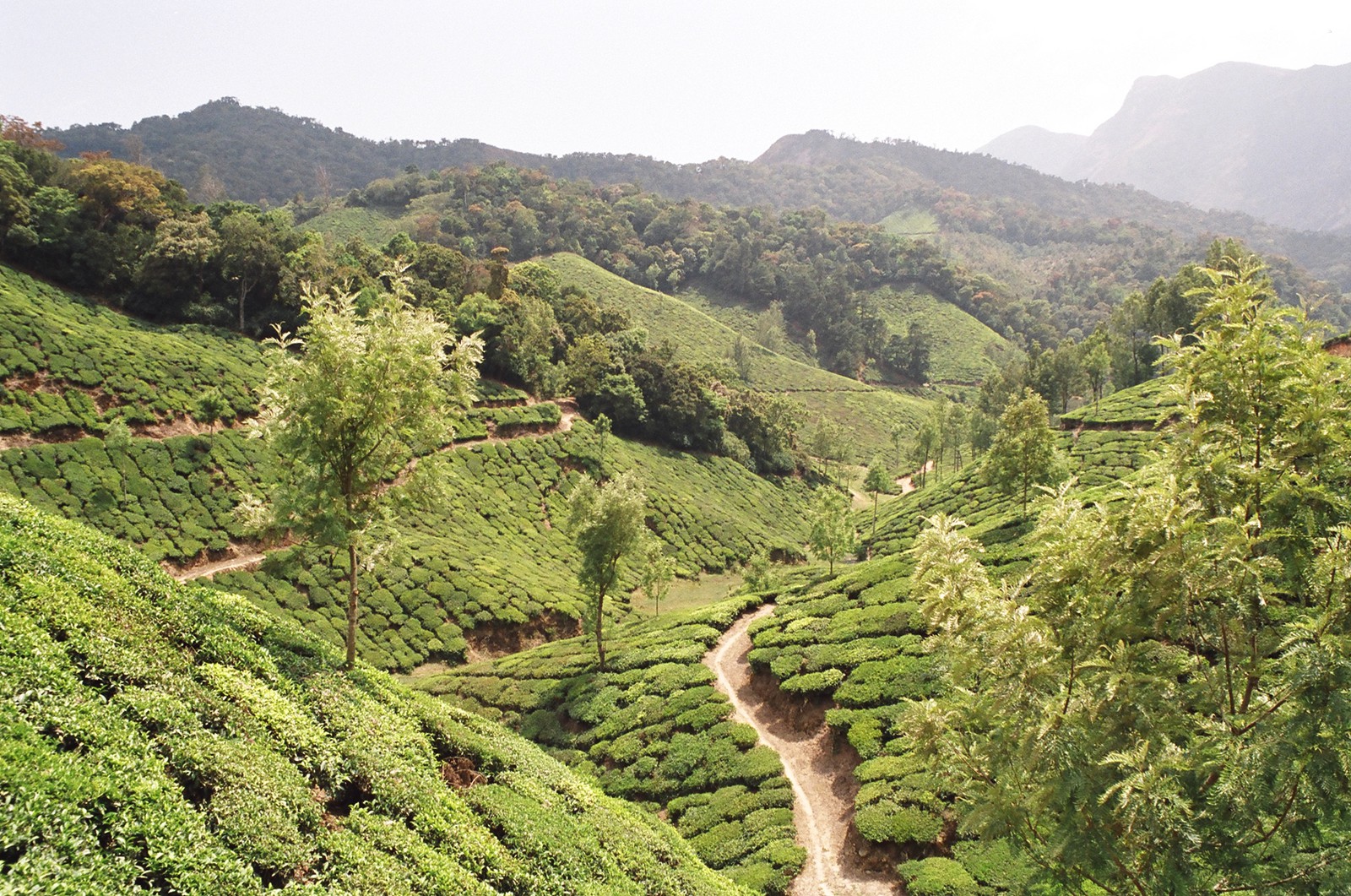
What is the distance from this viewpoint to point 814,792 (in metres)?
18.8

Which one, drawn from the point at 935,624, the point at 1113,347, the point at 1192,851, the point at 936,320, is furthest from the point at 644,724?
the point at 936,320

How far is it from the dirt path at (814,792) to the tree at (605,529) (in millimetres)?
5716

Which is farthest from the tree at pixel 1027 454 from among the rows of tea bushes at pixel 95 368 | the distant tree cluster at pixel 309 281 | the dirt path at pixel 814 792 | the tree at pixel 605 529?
the rows of tea bushes at pixel 95 368

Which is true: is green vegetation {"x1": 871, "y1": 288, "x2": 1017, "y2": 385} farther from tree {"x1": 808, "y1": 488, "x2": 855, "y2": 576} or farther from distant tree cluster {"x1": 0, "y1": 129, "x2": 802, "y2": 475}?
tree {"x1": 808, "y1": 488, "x2": 855, "y2": 576}

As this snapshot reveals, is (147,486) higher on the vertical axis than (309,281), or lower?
lower

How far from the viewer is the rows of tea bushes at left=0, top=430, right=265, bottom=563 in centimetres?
3234

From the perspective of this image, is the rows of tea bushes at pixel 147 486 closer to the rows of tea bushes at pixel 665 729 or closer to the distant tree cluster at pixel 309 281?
the rows of tea bushes at pixel 665 729

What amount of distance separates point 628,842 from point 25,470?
38.2 metres

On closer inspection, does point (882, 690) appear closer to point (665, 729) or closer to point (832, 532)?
point (665, 729)

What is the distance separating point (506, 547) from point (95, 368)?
27.9 m

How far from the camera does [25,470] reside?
3256 cm

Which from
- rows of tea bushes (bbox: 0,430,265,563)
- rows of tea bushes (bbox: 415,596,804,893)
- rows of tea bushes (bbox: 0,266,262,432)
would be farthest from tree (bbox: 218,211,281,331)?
rows of tea bushes (bbox: 415,596,804,893)

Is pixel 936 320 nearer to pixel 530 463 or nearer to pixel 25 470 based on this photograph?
pixel 530 463

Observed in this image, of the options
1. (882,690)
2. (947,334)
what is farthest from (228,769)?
(947,334)
